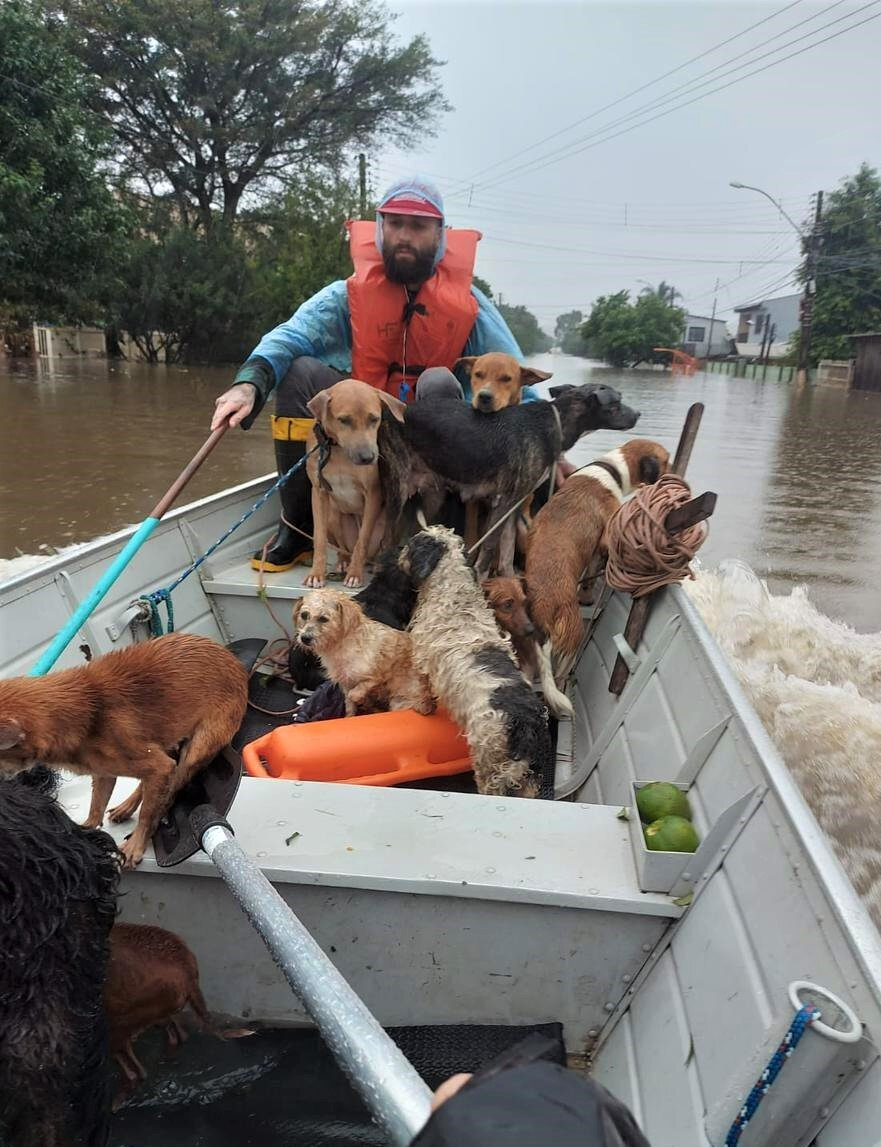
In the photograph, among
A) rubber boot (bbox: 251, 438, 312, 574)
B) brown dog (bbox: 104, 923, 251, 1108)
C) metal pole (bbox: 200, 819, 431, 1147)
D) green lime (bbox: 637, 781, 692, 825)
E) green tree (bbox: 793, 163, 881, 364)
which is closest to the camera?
metal pole (bbox: 200, 819, 431, 1147)

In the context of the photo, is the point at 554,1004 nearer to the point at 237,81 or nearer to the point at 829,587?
the point at 829,587

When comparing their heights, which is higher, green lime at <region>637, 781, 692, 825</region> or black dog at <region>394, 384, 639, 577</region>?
black dog at <region>394, 384, 639, 577</region>

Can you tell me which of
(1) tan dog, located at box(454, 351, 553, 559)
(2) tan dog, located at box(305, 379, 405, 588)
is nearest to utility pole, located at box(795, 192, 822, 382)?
(1) tan dog, located at box(454, 351, 553, 559)

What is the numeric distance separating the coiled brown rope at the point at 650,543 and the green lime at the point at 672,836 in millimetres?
1340

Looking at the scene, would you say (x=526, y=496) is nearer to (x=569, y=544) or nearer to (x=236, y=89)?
(x=569, y=544)

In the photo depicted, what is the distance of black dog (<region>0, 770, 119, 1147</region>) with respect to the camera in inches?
56.7

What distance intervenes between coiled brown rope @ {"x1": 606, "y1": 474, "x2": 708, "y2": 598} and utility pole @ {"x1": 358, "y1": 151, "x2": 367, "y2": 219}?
32660 mm

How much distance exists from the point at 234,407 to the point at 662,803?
3.01 metres

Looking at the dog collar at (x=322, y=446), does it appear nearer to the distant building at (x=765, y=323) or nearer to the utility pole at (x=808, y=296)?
the utility pole at (x=808, y=296)

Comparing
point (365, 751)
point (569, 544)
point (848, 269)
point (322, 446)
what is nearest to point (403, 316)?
point (322, 446)

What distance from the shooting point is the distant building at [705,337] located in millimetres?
83713

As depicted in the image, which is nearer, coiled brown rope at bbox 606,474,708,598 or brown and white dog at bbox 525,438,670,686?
coiled brown rope at bbox 606,474,708,598

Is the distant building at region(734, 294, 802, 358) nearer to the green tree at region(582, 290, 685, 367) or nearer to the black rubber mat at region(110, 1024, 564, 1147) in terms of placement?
the green tree at region(582, 290, 685, 367)

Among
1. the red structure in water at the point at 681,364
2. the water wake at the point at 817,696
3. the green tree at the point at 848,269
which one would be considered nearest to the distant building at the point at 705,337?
the red structure in water at the point at 681,364
